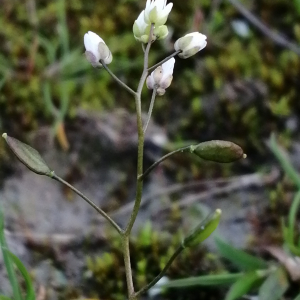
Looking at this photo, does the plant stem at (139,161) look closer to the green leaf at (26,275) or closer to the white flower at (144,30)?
the white flower at (144,30)

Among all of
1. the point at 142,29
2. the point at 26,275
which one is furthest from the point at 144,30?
the point at 26,275

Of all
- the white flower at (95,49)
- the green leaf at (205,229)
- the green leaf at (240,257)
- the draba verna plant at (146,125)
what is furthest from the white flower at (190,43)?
the green leaf at (240,257)

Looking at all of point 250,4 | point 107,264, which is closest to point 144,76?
point 107,264

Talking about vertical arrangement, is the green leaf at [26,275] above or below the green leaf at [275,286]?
above

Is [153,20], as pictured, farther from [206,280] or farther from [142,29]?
[206,280]

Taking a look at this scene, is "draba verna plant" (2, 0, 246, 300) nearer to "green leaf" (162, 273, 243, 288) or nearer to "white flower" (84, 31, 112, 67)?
"white flower" (84, 31, 112, 67)

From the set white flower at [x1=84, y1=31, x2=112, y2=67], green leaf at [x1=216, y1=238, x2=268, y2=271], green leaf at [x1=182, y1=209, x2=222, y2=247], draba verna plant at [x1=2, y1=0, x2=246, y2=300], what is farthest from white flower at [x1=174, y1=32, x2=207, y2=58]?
green leaf at [x1=216, y1=238, x2=268, y2=271]
